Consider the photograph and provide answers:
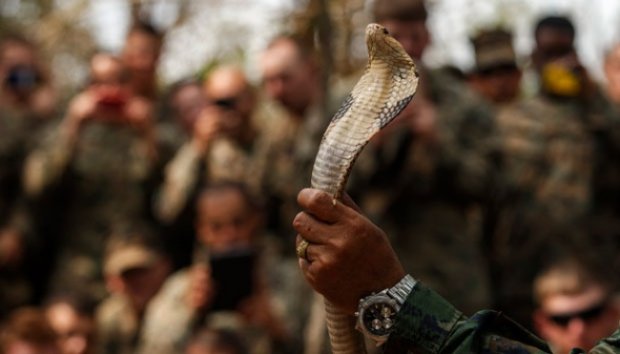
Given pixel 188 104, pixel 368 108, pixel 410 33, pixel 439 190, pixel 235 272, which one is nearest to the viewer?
pixel 368 108

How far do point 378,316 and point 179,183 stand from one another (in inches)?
199

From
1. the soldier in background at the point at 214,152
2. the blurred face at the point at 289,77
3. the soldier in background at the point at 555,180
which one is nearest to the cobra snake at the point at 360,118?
the blurred face at the point at 289,77

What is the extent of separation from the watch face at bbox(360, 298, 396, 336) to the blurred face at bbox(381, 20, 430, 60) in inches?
143

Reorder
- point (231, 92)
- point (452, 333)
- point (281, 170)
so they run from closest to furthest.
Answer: point (452, 333), point (281, 170), point (231, 92)

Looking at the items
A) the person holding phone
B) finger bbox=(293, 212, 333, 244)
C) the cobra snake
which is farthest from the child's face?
finger bbox=(293, 212, 333, 244)

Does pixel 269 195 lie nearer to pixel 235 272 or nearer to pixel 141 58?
pixel 235 272

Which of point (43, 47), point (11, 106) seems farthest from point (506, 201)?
point (43, 47)

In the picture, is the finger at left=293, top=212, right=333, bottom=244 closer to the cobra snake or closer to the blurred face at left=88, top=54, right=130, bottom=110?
the cobra snake

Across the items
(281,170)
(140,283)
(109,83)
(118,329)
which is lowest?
(118,329)

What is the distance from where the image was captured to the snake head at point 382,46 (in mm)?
3174

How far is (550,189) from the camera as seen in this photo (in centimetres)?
813

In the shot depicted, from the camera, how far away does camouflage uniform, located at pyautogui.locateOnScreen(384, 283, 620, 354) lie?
9.93ft

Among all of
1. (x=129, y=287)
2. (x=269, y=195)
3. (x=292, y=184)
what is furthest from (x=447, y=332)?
(x=129, y=287)

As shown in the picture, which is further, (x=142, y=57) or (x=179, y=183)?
(x=142, y=57)
